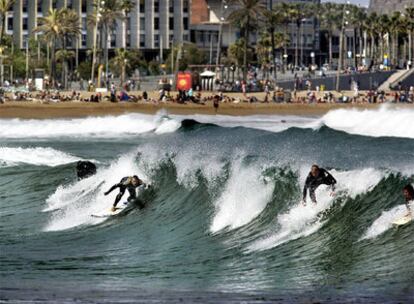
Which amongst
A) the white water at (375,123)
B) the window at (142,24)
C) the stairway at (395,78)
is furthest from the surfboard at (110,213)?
the window at (142,24)

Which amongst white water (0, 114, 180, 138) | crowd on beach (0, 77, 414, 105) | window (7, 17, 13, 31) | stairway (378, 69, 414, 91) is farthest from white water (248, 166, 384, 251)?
window (7, 17, 13, 31)

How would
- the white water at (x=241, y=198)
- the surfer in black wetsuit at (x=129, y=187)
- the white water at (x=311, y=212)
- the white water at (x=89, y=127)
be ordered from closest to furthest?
the white water at (x=311, y=212)
the white water at (x=241, y=198)
the surfer in black wetsuit at (x=129, y=187)
the white water at (x=89, y=127)

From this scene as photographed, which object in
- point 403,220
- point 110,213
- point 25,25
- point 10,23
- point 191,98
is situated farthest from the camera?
point 25,25

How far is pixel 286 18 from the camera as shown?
172250 millimetres

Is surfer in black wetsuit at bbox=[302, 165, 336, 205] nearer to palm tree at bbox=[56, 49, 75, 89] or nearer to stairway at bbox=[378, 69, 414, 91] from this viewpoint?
palm tree at bbox=[56, 49, 75, 89]

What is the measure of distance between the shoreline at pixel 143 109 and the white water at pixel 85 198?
4496 cm

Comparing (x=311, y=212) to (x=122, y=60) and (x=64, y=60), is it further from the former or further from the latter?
(x=122, y=60)

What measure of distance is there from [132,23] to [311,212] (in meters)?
146

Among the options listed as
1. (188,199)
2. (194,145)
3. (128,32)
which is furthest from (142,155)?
(128,32)

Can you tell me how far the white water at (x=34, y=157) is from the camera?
44844 mm

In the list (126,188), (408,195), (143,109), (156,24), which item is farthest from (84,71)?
(408,195)

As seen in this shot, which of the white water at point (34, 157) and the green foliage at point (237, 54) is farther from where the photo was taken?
the green foliage at point (237, 54)

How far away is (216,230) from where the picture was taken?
26812mm

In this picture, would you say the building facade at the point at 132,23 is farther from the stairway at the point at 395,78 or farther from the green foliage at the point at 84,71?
the stairway at the point at 395,78
